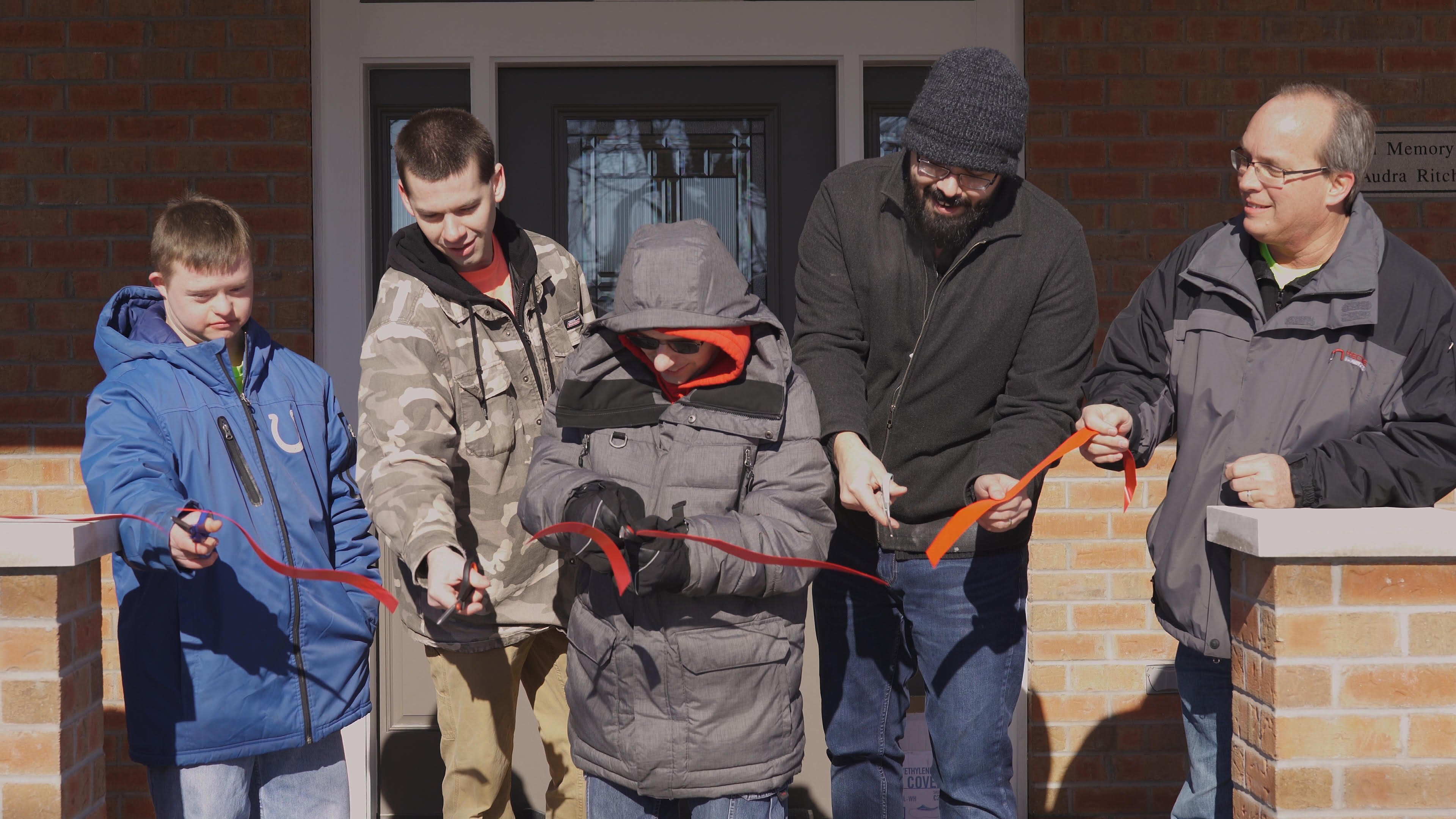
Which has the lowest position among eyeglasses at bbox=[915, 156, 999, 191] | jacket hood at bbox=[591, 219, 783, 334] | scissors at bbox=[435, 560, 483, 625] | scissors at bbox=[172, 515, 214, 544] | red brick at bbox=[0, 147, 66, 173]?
scissors at bbox=[435, 560, 483, 625]

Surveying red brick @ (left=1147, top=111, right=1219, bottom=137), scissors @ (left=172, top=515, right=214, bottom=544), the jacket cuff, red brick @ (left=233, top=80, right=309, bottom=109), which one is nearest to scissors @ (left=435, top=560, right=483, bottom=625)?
scissors @ (left=172, top=515, right=214, bottom=544)

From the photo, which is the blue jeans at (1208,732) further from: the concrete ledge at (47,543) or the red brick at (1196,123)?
the concrete ledge at (47,543)

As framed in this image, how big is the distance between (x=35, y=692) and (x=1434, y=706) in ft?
9.26

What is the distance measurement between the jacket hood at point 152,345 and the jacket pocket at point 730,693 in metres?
1.15

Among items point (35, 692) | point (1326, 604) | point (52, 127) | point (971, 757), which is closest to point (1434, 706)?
point (1326, 604)

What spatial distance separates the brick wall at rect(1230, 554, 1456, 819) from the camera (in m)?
2.38

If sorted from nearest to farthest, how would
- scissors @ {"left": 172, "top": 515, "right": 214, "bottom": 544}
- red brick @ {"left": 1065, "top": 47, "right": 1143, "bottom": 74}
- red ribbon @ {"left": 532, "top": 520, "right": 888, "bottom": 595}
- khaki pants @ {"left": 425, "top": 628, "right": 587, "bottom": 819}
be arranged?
red ribbon @ {"left": 532, "top": 520, "right": 888, "bottom": 595} < scissors @ {"left": 172, "top": 515, "right": 214, "bottom": 544} < khaki pants @ {"left": 425, "top": 628, "right": 587, "bottom": 819} < red brick @ {"left": 1065, "top": 47, "right": 1143, "bottom": 74}

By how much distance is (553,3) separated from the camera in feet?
14.2

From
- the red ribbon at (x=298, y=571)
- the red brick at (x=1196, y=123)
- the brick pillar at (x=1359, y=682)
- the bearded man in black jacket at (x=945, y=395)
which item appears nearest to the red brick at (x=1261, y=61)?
the red brick at (x=1196, y=123)

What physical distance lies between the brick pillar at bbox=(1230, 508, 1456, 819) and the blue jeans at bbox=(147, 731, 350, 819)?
2.01 meters

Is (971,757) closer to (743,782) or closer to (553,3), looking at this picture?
(743,782)

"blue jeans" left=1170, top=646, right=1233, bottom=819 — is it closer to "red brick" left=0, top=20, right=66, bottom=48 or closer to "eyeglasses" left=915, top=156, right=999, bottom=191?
"eyeglasses" left=915, top=156, right=999, bottom=191

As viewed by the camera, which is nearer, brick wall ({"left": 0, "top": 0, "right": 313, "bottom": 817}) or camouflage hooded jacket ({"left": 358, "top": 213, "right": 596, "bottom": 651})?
camouflage hooded jacket ({"left": 358, "top": 213, "right": 596, "bottom": 651})

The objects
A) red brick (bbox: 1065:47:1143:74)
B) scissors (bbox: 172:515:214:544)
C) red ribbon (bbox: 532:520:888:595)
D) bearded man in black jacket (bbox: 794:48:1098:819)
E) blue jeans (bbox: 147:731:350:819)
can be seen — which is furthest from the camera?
red brick (bbox: 1065:47:1143:74)
